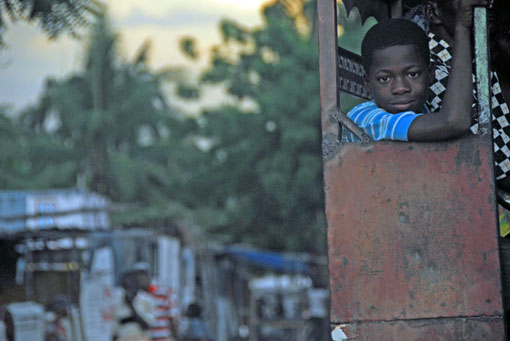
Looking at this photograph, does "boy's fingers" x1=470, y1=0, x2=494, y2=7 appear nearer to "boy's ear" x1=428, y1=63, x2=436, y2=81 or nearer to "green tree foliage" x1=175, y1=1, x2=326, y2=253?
"boy's ear" x1=428, y1=63, x2=436, y2=81

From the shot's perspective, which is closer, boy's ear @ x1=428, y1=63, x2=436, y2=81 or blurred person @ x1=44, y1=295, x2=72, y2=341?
boy's ear @ x1=428, y1=63, x2=436, y2=81

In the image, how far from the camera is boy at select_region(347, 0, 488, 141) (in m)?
2.05

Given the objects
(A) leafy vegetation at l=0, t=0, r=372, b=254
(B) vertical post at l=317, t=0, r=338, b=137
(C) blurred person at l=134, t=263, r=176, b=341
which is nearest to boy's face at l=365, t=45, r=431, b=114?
(B) vertical post at l=317, t=0, r=338, b=137

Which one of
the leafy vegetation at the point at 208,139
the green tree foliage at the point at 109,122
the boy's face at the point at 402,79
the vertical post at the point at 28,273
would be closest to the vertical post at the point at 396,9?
the boy's face at the point at 402,79

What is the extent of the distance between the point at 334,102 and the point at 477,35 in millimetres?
427

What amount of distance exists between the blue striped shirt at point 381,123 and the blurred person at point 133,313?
282 inches

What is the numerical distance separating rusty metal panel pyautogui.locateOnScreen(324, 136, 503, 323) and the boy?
5 cm

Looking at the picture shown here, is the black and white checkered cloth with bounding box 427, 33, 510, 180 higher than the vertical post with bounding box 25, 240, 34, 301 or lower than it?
higher

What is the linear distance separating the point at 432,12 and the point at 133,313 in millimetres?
7249

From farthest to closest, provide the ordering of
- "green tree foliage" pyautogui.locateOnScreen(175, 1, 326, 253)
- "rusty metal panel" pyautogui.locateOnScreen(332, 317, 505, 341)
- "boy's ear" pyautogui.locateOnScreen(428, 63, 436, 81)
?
"green tree foliage" pyautogui.locateOnScreen(175, 1, 326, 253) → "boy's ear" pyautogui.locateOnScreen(428, 63, 436, 81) → "rusty metal panel" pyautogui.locateOnScreen(332, 317, 505, 341)

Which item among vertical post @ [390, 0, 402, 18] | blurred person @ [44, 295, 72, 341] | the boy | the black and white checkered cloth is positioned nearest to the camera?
the boy

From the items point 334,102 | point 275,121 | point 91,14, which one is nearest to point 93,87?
point 275,121

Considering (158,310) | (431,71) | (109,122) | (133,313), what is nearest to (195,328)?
(158,310)

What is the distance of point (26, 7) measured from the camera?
5074 millimetres
